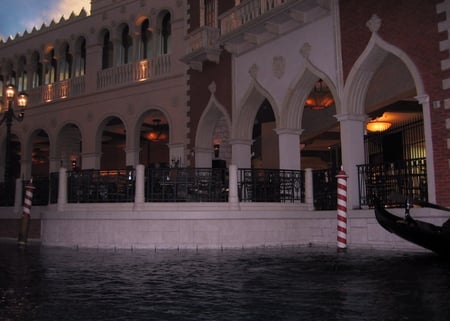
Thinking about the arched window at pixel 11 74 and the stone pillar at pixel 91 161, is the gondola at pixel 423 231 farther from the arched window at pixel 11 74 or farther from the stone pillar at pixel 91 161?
the arched window at pixel 11 74

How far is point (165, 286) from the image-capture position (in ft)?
17.2

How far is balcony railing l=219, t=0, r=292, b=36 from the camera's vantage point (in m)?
11.8

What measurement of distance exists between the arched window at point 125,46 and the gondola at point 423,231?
12.6 metres

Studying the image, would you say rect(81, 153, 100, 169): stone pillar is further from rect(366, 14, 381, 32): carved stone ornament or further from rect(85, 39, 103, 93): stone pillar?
rect(366, 14, 381, 32): carved stone ornament

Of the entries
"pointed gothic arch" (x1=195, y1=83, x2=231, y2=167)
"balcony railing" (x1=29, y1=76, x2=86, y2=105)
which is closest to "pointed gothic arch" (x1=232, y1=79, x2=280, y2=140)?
"pointed gothic arch" (x1=195, y1=83, x2=231, y2=167)

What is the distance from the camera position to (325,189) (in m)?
11.4

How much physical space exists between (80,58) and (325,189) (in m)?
11.8

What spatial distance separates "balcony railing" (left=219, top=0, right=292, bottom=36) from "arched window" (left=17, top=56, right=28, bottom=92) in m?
11.2

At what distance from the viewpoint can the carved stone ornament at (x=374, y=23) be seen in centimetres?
991

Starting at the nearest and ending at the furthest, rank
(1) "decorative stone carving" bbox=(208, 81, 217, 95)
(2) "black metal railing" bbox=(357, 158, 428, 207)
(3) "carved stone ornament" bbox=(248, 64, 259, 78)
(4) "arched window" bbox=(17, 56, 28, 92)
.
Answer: (2) "black metal railing" bbox=(357, 158, 428, 207)
(3) "carved stone ornament" bbox=(248, 64, 259, 78)
(1) "decorative stone carving" bbox=(208, 81, 217, 95)
(4) "arched window" bbox=(17, 56, 28, 92)

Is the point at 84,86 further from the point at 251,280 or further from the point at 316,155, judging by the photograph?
the point at 251,280

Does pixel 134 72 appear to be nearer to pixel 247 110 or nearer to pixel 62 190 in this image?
pixel 247 110

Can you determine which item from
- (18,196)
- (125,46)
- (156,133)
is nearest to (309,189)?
(18,196)

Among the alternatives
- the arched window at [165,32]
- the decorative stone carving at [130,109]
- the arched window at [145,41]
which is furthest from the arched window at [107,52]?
the arched window at [165,32]
